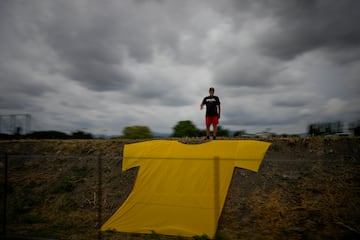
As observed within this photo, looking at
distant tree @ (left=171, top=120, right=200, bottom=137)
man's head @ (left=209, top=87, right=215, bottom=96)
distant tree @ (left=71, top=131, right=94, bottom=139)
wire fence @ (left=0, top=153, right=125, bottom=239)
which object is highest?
man's head @ (left=209, top=87, right=215, bottom=96)

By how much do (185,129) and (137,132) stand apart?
8.35ft

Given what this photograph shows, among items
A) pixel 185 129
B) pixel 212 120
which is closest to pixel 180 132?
pixel 185 129

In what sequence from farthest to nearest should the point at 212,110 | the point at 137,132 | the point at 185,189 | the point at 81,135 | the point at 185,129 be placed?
the point at 81,135 < the point at 185,129 < the point at 137,132 < the point at 212,110 < the point at 185,189

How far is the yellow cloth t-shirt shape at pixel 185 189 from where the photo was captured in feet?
17.2

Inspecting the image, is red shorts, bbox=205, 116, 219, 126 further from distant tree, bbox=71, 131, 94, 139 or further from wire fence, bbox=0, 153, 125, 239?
distant tree, bbox=71, 131, 94, 139

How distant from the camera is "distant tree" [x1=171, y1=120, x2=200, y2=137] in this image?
43.2 ft

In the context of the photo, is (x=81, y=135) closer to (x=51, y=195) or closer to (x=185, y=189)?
(x=51, y=195)

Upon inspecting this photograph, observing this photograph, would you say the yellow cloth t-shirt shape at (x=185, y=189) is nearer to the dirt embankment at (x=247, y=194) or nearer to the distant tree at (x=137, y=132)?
the dirt embankment at (x=247, y=194)

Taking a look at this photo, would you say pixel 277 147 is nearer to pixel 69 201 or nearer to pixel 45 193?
pixel 69 201

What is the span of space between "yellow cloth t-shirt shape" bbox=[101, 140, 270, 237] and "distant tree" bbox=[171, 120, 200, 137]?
700 cm

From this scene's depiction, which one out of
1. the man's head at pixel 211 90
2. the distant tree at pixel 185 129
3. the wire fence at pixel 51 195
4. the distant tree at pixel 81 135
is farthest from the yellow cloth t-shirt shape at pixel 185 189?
the distant tree at pixel 81 135

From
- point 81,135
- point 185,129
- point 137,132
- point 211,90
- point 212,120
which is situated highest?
point 211,90

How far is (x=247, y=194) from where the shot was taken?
22.8 feet

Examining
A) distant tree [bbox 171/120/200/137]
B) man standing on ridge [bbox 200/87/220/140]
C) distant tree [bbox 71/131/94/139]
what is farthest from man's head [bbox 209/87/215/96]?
distant tree [bbox 71/131/94/139]
